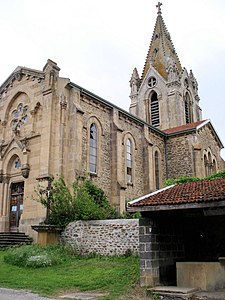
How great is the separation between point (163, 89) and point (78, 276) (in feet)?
115

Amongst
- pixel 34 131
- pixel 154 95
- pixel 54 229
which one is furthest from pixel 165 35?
pixel 54 229

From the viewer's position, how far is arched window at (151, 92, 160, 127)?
42.9 meters

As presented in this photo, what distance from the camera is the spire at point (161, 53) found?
4541 cm

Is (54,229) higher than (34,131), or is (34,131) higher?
(34,131)

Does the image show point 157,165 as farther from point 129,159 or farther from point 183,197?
point 183,197

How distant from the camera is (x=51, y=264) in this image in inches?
531

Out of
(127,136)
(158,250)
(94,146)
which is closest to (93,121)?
(94,146)

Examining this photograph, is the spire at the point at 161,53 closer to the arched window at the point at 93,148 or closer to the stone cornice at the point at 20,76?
the arched window at the point at 93,148

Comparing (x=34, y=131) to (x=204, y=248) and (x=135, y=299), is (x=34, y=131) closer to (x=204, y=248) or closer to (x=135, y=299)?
(x=204, y=248)

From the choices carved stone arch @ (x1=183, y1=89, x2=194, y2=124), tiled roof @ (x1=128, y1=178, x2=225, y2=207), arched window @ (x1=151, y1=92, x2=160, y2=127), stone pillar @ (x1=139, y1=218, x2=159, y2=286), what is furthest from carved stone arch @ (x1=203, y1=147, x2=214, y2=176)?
stone pillar @ (x1=139, y1=218, x2=159, y2=286)

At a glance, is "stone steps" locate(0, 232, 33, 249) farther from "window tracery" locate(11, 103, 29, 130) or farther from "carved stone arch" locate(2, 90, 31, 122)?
"carved stone arch" locate(2, 90, 31, 122)

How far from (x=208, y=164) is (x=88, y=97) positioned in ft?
48.3

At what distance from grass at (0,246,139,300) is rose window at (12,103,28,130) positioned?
10.9m

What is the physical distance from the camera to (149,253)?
995cm
